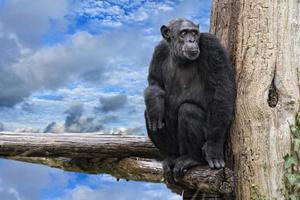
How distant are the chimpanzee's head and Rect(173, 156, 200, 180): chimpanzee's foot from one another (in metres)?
0.87

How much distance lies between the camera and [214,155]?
5.44 metres

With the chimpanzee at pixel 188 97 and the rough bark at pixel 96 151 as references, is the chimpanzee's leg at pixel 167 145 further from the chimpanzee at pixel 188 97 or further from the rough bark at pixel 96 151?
the rough bark at pixel 96 151

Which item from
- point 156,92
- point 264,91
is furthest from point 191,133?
point 264,91

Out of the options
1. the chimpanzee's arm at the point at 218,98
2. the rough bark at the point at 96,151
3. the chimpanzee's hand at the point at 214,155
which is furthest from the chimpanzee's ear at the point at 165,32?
the rough bark at the point at 96,151

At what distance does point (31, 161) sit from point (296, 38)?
160 inches

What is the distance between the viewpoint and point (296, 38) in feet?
18.4

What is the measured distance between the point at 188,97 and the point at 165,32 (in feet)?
2.01

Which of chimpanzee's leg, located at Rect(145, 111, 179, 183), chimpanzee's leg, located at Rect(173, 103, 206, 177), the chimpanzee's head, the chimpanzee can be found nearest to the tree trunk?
the chimpanzee

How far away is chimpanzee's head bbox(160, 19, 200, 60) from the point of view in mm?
5383

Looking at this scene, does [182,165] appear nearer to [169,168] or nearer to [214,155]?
[169,168]

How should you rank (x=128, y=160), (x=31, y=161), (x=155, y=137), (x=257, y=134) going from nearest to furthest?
1. (x=257, y=134)
2. (x=155, y=137)
3. (x=128, y=160)
4. (x=31, y=161)

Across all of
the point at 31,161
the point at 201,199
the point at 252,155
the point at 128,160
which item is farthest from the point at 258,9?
the point at 31,161

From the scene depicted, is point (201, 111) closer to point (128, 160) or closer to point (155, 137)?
point (155, 137)

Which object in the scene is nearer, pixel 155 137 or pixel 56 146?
pixel 155 137
